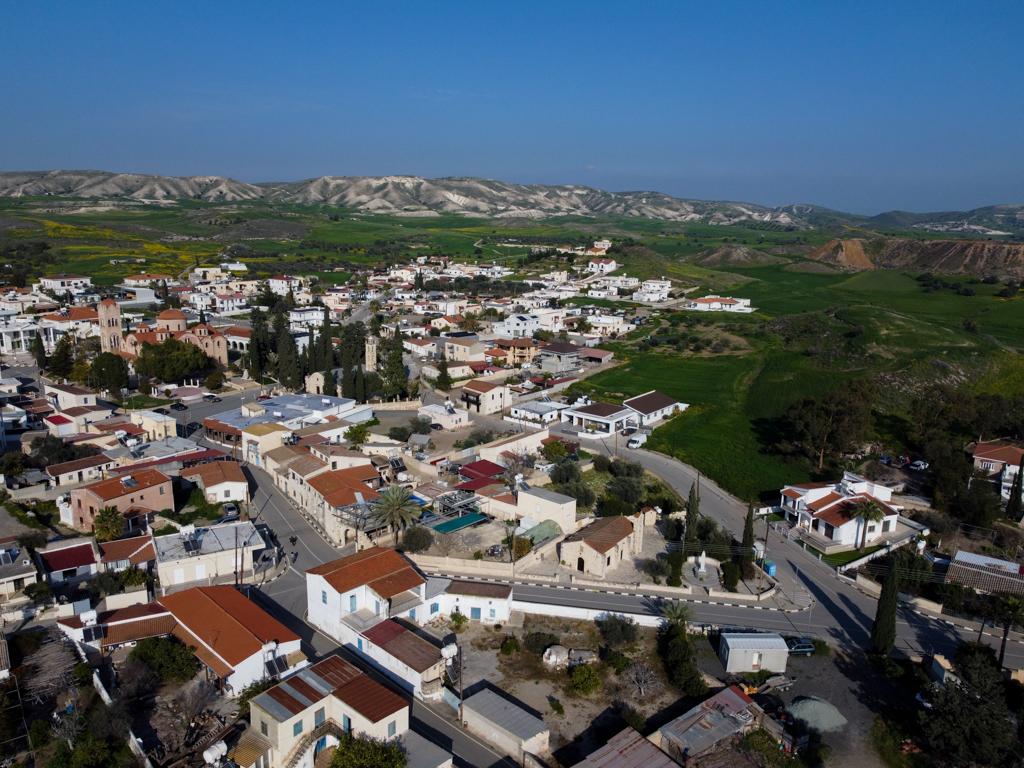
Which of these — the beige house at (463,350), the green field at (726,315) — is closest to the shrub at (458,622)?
the green field at (726,315)

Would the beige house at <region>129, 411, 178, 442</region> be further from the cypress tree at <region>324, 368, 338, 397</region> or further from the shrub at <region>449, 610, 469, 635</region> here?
the shrub at <region>449, 610, 469, 635</region>

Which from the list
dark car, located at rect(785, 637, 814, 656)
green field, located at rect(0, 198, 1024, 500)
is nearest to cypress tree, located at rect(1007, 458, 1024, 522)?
green field, located at rect(0, 198, 1024, 500)

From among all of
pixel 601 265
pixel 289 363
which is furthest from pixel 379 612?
pixel 601 265

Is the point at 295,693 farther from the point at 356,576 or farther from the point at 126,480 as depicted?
the point at 126,480

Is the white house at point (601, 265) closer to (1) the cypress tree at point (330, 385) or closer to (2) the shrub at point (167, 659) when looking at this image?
(1) the cypress tree at point (330, 385)

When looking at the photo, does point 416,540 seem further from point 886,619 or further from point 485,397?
point 485,397

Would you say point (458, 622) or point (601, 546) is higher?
point (601, 546)
